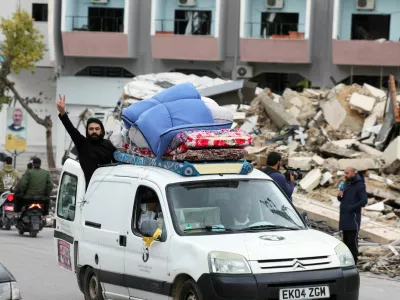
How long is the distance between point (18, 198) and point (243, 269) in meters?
13.2

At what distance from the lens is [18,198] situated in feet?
73.1

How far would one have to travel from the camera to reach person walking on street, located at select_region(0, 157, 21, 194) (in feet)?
79.0

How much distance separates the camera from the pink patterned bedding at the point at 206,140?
1102cm

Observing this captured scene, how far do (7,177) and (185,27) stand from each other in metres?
31.5

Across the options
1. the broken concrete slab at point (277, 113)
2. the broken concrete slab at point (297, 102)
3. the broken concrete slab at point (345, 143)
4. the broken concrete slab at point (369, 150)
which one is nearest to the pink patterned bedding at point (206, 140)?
the broken concrete slab at point (369, 150)

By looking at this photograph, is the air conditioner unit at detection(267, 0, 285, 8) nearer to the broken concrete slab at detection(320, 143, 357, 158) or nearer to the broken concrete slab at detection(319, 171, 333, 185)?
the broken concrete slab at detection(320, 143, 357, 158)

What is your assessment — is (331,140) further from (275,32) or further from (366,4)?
A: (275,32)

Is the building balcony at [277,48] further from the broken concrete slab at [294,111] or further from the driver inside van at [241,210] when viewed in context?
the driver inside van at [241,210]

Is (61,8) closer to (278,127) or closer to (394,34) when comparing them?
(394,34)

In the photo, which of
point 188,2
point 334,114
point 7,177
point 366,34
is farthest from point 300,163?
point 188,2

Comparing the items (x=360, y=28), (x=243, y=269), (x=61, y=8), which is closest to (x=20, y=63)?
(x=61, y=8)

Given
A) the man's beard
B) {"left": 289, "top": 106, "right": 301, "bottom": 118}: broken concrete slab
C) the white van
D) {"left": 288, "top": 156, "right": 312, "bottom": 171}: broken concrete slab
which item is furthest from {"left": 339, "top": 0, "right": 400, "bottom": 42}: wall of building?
the white van

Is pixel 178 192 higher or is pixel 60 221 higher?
pixel 178 192

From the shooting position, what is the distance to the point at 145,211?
11.1 m
